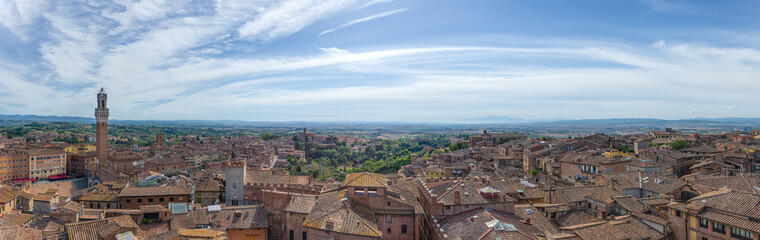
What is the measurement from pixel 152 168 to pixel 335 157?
5765 cm

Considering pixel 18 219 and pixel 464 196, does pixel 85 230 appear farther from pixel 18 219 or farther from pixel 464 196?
pixel 464 196

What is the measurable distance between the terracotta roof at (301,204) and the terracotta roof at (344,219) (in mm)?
1518

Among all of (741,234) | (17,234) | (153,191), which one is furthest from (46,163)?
(741,234)

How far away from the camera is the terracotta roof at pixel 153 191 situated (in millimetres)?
36344

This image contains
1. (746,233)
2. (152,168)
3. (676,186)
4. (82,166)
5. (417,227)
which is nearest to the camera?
(746,233)

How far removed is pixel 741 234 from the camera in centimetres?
2386

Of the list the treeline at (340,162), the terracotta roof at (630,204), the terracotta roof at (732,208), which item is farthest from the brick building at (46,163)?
the terracotta roof at (732,208)

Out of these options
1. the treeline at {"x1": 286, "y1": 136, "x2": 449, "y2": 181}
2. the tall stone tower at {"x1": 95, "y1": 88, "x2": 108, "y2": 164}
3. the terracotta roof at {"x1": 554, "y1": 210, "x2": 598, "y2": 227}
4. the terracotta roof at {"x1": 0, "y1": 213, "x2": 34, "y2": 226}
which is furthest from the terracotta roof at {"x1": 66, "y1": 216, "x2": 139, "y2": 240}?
the tall stone tower at {"x1": 95, "y1": 88, "x2": 108, "y2": 164}

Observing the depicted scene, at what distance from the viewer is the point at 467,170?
65062 mm

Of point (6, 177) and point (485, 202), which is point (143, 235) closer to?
point (485, 202)

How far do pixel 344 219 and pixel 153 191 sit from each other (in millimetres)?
22160

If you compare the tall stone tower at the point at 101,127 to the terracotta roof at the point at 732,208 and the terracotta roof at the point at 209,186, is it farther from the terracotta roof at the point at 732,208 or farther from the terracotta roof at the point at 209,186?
the terracotta roof at the point at 732,208

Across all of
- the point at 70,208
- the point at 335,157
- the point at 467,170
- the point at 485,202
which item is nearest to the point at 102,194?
the point at 70,208

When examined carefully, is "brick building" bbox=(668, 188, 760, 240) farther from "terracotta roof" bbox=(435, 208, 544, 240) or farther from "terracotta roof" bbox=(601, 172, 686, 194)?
"terracotta roof" bbox=(601, 172, 686, 194)
